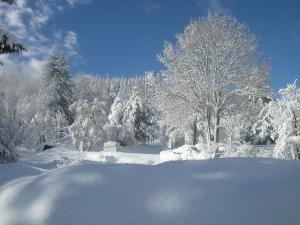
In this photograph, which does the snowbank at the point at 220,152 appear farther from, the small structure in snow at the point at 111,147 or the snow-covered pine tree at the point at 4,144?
the small structure in snow at the point at 111,147

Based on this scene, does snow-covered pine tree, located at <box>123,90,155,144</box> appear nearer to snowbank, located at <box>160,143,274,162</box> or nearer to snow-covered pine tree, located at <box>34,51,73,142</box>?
snow-covered pine tree, located at <box>34,51,73,142</box>

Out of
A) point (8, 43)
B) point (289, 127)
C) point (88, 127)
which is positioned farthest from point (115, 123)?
point (8, 43)

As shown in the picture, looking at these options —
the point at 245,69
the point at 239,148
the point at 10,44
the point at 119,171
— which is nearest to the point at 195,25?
the point at 245,69

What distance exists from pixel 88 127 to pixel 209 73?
17.1 m

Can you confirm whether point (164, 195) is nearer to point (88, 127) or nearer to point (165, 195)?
point (165, 195)

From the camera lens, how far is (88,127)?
39344mm

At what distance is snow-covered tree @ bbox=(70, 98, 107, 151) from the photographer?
38844 millimetres

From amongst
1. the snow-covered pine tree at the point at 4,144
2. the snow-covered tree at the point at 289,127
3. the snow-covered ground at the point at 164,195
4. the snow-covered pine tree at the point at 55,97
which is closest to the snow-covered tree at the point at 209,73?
the snow-covered tree at the point at 289,127

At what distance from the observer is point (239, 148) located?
19.3 metres

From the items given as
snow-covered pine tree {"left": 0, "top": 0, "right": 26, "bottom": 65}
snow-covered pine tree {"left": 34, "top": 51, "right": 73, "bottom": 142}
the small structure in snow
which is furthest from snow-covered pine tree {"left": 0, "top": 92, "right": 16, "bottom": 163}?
snow-covered pine tree {"left": 34, "top": 51, "right": 73, "bottom": 142}

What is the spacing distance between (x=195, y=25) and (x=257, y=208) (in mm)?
24075

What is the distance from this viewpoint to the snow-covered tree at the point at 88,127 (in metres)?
38.8

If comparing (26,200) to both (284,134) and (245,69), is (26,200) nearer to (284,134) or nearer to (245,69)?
(284,134)

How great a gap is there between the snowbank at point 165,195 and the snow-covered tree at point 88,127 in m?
33.6
